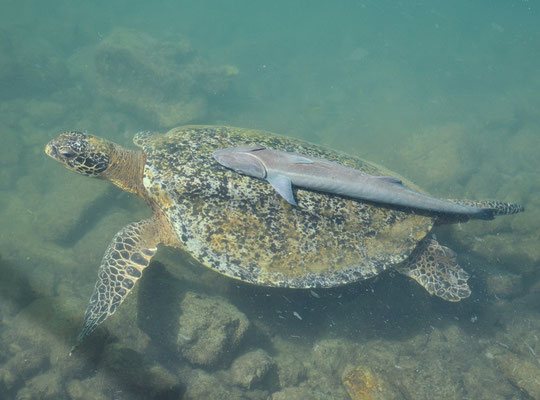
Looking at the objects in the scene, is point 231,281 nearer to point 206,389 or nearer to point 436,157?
point 206,389

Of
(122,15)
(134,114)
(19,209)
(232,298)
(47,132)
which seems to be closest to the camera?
(232,298)

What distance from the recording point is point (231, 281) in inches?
218

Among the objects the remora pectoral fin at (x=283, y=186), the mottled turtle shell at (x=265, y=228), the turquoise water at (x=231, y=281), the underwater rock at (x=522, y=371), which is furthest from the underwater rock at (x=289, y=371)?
the underwater rock at (x=522, y=371)

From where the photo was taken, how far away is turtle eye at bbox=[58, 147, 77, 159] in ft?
14.8

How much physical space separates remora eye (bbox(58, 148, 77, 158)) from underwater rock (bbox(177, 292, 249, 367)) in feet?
9.31

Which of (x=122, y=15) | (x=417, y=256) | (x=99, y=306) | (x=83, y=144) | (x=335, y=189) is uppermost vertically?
(x=335, y=189)

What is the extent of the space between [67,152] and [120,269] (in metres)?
1.95

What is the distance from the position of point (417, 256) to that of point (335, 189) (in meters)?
2.10

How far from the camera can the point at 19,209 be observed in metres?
7.65

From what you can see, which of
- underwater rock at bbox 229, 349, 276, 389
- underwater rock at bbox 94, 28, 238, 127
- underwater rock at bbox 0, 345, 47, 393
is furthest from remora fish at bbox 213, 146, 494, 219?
underwater rock at bbox 94, 28, 238, 127

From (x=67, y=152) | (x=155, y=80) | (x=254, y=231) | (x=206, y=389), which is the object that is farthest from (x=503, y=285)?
(x=155, y=80)

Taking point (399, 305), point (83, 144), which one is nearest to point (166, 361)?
point (83, 144)

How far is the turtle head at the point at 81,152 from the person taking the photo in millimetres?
4543

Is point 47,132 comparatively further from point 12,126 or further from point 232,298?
point 232,298
